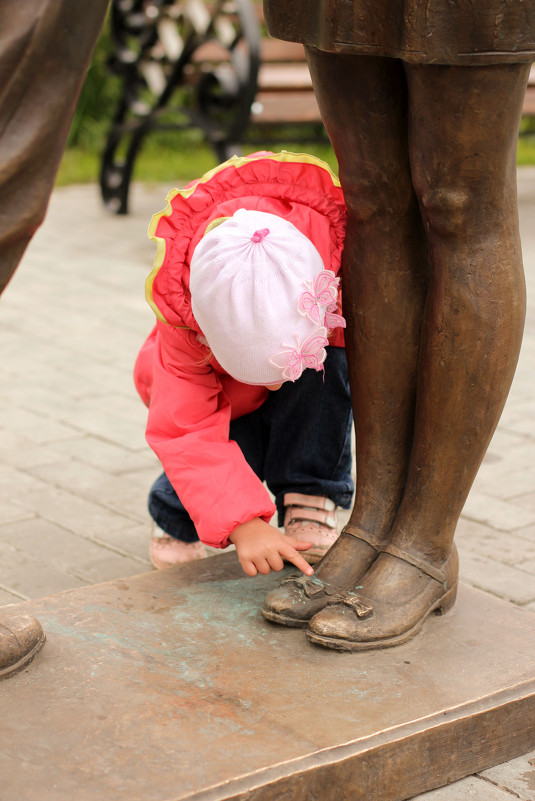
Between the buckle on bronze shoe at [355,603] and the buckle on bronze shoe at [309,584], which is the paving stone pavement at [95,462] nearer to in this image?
the buckle on bronze shoe at [355,603]

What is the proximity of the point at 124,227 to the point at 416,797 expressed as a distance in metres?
5.18

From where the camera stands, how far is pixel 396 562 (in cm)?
201

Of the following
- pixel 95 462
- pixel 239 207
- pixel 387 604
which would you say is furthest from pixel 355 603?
pixel 95 462

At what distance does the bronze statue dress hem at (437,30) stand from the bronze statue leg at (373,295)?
10 cm

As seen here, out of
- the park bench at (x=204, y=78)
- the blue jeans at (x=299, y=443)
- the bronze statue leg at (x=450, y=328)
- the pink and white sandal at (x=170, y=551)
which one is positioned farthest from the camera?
the park bench at (x=204, y=78)

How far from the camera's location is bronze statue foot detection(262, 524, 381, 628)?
1.99 m

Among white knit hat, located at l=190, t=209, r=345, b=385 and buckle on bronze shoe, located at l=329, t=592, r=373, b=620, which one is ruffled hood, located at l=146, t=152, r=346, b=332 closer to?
white knit hat, located at l=190, t=209, r=345, b=385

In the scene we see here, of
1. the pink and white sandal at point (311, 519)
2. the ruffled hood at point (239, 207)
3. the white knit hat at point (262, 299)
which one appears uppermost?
the ruffled hood at point (239, 207)

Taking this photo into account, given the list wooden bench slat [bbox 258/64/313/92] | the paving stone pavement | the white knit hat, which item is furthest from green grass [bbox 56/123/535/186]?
the white knit hat

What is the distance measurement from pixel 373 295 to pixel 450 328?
171mm

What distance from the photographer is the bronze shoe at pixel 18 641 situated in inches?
70.1

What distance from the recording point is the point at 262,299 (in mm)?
1858

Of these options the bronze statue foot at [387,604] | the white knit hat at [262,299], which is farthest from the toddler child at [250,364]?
the bronze statue foot at [387,604]

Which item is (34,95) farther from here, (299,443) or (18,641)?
(299,443)
